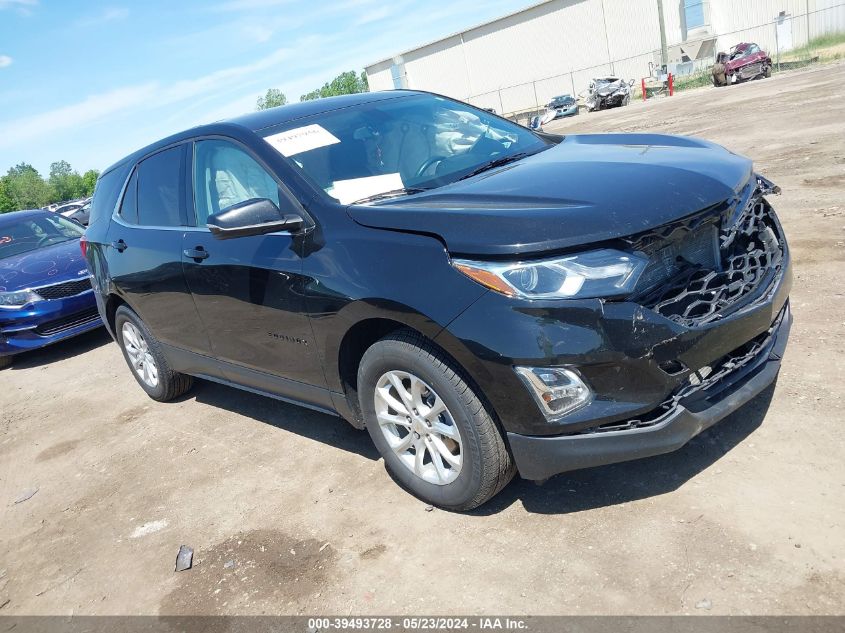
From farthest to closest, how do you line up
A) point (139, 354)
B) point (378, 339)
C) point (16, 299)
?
point (16, 299)
point (139, 354)
point (378, 339)

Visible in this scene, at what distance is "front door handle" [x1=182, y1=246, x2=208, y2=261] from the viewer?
13.5 feet

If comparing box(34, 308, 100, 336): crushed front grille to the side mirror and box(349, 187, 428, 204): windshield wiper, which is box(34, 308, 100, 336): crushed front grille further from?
box(349, 187, 428, 204): windshield wiper

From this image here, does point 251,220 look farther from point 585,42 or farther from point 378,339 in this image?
point 585,42

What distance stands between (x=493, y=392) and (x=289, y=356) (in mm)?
1354

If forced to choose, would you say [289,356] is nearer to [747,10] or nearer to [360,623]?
[360,623]

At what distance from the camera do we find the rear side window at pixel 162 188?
14.8 ft

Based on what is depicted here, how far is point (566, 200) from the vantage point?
282 cm

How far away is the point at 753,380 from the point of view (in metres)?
2.91

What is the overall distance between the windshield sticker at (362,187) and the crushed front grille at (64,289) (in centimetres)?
532

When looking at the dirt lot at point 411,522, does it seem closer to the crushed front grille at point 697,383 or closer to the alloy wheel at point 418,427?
the alloy wheel at point 418,427

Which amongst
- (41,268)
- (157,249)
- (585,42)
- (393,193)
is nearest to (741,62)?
(585,42)

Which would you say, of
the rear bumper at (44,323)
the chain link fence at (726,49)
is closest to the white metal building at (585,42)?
the chain link fence at (726,49)

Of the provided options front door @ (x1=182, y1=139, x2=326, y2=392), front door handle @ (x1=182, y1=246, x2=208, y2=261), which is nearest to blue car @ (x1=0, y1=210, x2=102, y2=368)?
front door handle @ (x1=182, y1=246, x2=208, y2=261)

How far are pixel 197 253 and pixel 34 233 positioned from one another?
6310 mm
